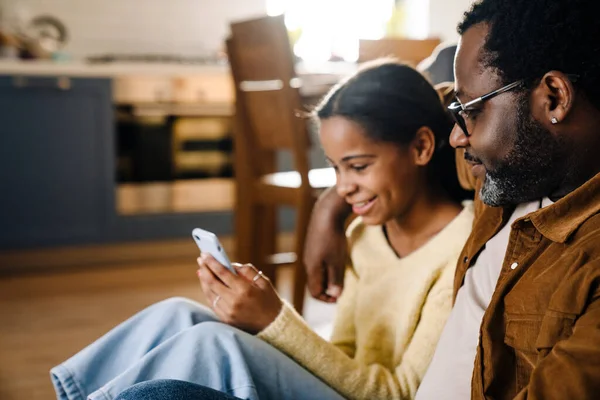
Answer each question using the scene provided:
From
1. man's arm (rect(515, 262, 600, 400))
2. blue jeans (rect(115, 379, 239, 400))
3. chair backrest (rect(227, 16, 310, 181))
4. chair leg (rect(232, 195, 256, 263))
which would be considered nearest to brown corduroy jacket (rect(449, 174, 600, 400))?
man's arm (rect(515, 262, 600, 400))

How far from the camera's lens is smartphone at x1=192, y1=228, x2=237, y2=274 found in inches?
42.9

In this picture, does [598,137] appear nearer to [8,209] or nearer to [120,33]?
[8,209]

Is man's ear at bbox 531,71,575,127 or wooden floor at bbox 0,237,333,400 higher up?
man's ear at bbox 531,71,575,127

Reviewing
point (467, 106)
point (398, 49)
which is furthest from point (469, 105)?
point (398, 49)

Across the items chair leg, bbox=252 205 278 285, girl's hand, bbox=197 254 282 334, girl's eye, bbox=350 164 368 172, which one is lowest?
chair leg, bbox=252 205 278 285

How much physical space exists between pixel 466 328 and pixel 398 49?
59.6 inches

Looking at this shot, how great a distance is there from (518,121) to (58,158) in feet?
10.6

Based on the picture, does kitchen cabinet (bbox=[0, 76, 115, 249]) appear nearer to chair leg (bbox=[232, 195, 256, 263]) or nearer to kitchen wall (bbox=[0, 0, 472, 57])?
kitchen wall (bbox=[0, 0, 472, 57])

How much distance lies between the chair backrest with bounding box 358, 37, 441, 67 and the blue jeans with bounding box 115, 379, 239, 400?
4.47 ft

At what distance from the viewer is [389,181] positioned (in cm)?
124

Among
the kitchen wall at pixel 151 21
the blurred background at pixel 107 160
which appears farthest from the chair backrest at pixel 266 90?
the kitchen wall at pixel 151 21

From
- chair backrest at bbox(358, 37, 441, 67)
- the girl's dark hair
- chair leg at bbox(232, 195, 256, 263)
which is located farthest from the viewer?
chair leg at bbox(232, 195, 256, 263)

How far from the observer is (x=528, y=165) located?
84cm

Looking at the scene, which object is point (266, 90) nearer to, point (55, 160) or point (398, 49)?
point (398, 49)
